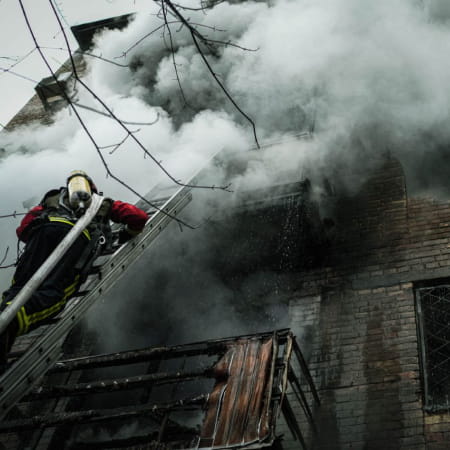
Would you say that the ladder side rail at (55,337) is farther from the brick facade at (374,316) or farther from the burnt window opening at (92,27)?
the burnt window opening at (92,27)

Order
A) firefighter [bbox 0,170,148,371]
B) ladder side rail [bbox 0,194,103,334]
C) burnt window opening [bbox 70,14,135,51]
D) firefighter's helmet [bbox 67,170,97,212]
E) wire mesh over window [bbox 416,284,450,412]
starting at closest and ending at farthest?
ladder side rail [bbox 0,194,103,334] < firefighter [bbox 0,170,148,371] < firefighter's helmet [bbox 67,170,97,212] < wire mesh over window [bbox 416,284,450,412] < burnt window opening [bbox 70,14,135,51]

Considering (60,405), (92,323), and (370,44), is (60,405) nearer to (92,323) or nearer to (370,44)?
(92,323)

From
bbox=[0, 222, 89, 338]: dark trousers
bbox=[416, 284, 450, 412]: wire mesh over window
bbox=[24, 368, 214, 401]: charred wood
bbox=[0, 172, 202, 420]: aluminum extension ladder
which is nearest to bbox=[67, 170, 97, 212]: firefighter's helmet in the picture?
bbox=[0, 222, 89, 338]: dark trousers

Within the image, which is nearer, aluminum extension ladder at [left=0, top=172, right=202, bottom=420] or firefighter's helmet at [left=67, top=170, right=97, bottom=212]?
aluminum extension ladder at [left=0, top=172, right=202, bottom=420]

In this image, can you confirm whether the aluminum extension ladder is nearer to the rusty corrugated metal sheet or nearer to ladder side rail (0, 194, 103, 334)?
ladder side rail (0, 194, 103, 334)

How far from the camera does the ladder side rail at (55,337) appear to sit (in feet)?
11.8

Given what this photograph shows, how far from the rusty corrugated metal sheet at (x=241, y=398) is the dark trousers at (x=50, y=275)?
4.20 feet

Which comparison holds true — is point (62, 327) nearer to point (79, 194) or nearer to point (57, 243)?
point (57, 243)

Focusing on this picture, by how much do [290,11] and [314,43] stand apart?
1.01 meters

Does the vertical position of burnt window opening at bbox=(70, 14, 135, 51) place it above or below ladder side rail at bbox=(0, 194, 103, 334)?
above

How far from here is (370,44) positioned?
885cm

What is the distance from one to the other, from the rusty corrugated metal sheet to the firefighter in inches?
49.3

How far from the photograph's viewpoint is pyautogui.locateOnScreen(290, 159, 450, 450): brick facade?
485 centimetres

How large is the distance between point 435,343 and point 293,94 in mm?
4669
